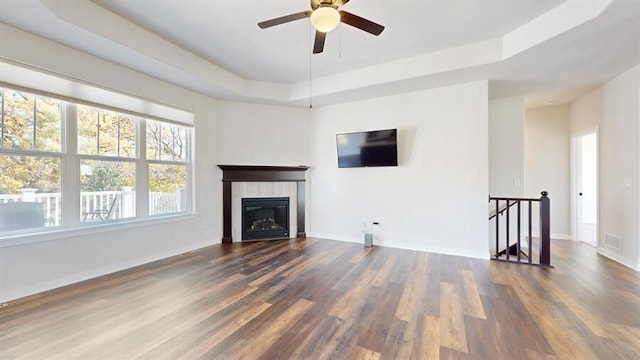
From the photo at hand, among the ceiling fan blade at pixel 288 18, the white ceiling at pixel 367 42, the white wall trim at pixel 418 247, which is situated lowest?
the white wall trim at pixel 418 247

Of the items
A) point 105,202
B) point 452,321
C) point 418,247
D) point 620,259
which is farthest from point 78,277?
point 620,259

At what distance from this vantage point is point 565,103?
554cm

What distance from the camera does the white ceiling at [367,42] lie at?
107 inches

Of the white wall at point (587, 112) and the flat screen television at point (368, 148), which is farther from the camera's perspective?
the flat screen television at point (368, 148)

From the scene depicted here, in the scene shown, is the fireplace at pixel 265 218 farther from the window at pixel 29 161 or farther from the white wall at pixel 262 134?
the window at pixel 29 161

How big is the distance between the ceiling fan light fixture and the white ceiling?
0.81 metres

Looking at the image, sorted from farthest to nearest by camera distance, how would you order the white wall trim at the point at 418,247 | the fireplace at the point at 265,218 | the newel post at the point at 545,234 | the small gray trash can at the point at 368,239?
the fireplace at the point at 265,218, the small gray trash can at the point at 368,239, the white wall trim at the point at 418,247, the newel post at the point at 545,234

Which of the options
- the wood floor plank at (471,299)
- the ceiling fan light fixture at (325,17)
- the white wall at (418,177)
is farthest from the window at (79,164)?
the wood floor plank at (471,299)

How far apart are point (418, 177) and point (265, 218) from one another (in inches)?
123

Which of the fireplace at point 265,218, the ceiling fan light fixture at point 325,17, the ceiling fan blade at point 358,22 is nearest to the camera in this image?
the ceiling fan light fixture at point 325,17

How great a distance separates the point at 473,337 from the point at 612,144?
4415 millimetres

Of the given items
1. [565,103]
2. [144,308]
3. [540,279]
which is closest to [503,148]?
[565,103]

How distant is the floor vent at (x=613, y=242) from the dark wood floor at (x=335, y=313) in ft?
1.56

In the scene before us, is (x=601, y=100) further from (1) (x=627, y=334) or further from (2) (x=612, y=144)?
(1) (x=627, y=334)
